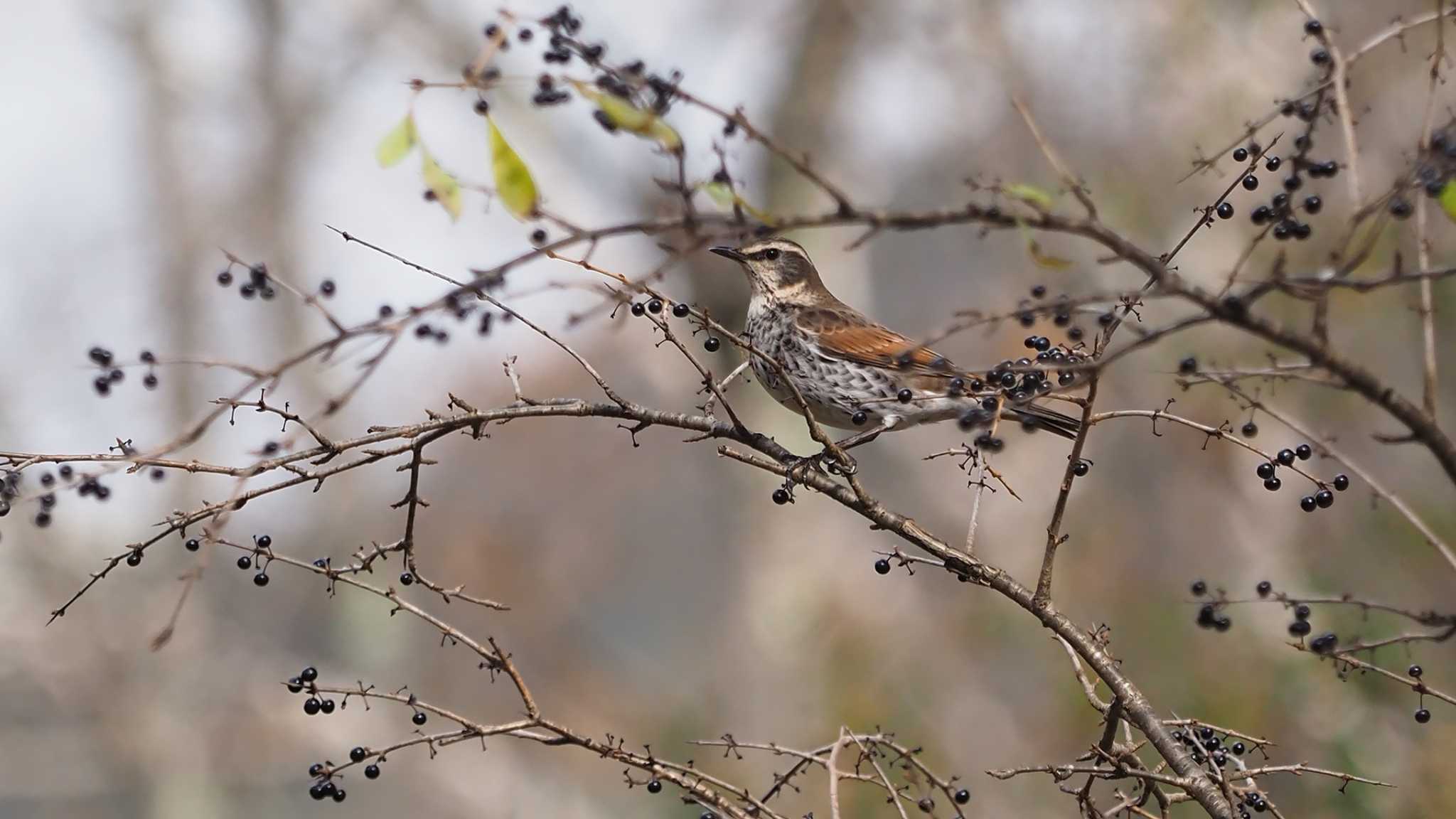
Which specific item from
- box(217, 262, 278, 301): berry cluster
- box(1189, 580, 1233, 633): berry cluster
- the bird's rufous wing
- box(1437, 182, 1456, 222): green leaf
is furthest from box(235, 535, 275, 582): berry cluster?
the bird's rufous wing

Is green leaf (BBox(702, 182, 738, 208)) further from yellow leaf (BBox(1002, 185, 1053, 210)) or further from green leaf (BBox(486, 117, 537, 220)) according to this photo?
yellow leaf (BBox(1002, 185, 1053, 210))

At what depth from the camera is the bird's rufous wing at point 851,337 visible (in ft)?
18.5

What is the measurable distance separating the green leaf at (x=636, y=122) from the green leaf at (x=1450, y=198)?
1307 mm

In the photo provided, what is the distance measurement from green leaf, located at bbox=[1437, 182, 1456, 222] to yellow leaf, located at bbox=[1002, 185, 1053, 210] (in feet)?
2.53

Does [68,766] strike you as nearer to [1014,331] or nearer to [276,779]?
[276,779]

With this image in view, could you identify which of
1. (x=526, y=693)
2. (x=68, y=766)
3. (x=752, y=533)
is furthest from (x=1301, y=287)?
(x=68, y=766)

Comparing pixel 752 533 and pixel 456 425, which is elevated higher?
pixel 752 533

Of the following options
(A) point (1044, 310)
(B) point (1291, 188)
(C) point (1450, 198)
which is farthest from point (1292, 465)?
(A) point (1044, 310)

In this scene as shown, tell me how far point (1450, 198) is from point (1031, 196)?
849 millimetres

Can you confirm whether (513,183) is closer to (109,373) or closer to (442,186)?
(442,186)

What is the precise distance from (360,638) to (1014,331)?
9.35 metres

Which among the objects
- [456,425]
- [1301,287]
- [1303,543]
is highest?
[1303,543]

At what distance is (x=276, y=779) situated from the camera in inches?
712

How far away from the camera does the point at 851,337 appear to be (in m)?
5.75
